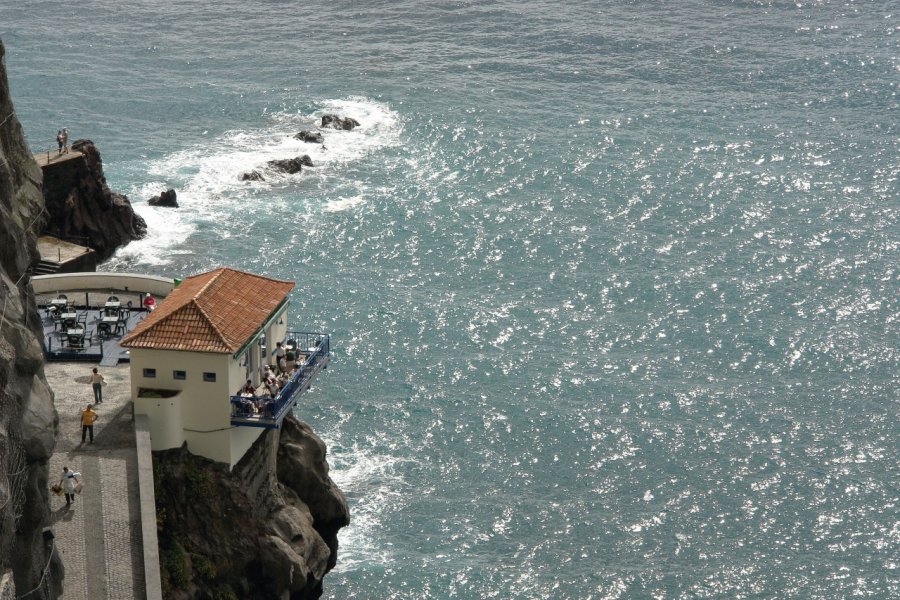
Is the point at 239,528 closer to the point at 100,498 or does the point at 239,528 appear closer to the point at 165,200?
the point at 100,498

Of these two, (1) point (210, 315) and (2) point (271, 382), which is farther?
(2) point (271, 382)

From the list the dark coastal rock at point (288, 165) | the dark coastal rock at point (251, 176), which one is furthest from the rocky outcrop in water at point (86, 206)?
the dark coastal rock at point (288, 165)

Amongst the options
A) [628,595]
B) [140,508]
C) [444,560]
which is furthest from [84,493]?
[628,595]

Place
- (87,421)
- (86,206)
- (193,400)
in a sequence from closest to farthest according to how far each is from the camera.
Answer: (87,421), (193,400), (86,206)

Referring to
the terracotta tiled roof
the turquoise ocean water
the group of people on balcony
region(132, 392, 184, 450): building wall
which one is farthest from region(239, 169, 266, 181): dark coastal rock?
region(132, 392, 184, 450): building wall

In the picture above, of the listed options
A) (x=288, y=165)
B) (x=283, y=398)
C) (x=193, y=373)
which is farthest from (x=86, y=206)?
(x=193, y=373)

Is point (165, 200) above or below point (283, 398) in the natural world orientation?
below

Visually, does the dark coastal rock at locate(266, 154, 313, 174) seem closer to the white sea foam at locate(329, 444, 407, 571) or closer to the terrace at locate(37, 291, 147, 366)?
the white sea foam at locate(329, 444, 407, 571)
